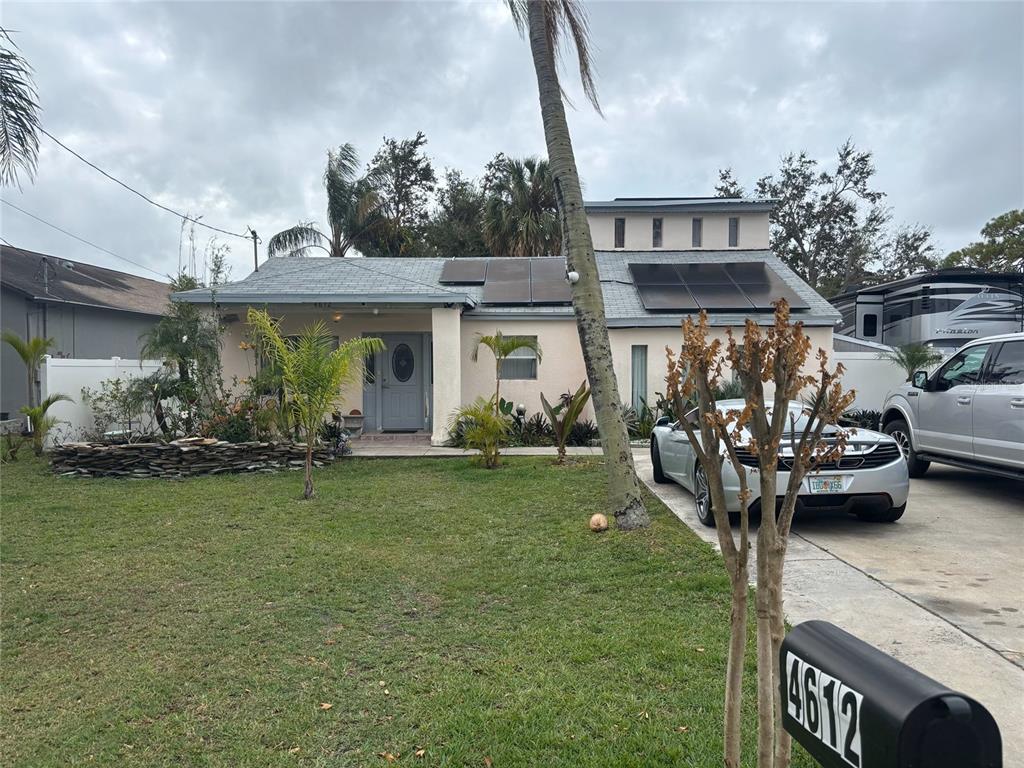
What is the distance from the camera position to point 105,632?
14.0 ft

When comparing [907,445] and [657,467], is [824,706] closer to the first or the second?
[657,467]

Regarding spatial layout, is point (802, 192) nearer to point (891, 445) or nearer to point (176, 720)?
point (891, 445)

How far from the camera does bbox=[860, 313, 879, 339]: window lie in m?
18.8

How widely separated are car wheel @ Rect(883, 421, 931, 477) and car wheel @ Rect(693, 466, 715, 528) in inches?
147

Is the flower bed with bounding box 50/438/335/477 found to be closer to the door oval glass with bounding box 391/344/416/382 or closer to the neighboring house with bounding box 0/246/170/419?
the door oval glass with bounding box 391/344/416/382

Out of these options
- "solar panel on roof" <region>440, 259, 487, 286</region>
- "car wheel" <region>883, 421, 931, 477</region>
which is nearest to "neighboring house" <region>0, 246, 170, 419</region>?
"solar panel on roof" <region>440, 259, 487, 286</region>

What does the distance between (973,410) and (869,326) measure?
503 inches

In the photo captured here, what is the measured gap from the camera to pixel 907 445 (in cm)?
896

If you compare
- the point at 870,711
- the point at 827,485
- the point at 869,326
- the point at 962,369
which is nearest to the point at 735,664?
the point at 870,711

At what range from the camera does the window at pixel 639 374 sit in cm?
Answer: 1448

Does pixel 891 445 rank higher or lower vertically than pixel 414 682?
higher

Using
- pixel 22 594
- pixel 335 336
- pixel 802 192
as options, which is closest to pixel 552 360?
pixel 335 336

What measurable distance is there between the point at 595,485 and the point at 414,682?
5.57 m

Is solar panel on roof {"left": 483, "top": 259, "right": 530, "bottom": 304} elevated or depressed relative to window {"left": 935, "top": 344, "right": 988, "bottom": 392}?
elevated
